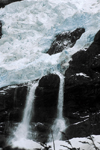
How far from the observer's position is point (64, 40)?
504 inches

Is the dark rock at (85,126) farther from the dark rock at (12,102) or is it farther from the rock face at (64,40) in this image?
the rock face at (64,40)

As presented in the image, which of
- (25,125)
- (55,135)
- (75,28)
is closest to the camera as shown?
(55,135)

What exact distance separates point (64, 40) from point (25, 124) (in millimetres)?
6088

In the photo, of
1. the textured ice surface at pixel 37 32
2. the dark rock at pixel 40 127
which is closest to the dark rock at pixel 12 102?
the textured ice surface at pixel 37 32

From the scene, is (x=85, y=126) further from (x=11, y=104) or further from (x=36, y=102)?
(x=11, y=104)

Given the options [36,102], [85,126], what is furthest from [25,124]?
[85,126]

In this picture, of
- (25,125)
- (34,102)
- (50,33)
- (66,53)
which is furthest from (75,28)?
(25,125)

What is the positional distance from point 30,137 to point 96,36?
5.22 metres

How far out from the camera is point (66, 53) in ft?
32.7

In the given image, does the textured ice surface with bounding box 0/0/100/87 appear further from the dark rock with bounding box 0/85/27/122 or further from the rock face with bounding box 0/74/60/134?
the rock face with bounding box 0/74/60/134

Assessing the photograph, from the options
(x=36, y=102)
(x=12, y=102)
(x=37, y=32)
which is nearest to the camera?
(x=36, y=102)

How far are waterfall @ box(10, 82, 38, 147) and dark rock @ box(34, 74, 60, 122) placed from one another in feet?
0.78

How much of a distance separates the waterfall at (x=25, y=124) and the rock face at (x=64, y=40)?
142 inches

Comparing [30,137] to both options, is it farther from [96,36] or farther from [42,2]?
[42,2]
